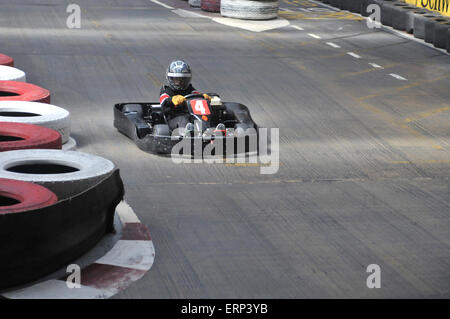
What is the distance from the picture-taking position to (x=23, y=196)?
663cm

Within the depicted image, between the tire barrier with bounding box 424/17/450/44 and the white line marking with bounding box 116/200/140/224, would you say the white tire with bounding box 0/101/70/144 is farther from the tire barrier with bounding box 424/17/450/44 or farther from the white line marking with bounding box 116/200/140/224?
the tire barrier with bounding box 424/17/450/44

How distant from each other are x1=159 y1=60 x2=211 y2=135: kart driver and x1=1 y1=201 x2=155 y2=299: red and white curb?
3.03 meters

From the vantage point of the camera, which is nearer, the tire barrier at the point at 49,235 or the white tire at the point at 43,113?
the tire barrier at the point at 49,235

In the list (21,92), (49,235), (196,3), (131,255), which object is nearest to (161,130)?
(21,92)

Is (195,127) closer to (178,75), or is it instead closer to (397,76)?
(178,75)

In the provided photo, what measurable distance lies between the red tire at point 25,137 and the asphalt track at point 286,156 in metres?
0.96

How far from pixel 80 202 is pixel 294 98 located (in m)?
7.88

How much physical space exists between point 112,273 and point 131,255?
416 mm

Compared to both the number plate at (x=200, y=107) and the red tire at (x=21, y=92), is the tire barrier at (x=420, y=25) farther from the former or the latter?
the red tire at (x=21, y=92)

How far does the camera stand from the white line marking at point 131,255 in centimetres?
680

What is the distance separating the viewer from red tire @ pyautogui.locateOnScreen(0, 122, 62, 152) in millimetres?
8164

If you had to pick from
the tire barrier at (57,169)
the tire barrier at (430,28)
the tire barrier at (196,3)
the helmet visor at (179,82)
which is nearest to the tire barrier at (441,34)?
the tire barrier at (430,28)

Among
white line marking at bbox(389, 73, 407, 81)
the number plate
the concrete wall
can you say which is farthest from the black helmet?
the concrete wall
